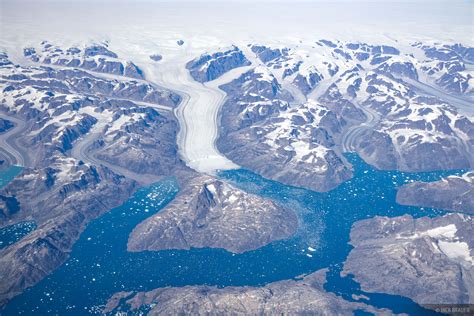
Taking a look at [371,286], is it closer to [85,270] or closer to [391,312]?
[391,312]

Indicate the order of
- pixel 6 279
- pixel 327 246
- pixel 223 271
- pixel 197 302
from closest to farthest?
pixel 197 302, pixel 6 279, pixel 223 271, pixel 327 246

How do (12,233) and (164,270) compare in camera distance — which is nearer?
(164,270)

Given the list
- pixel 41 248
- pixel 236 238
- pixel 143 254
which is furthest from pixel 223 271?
pixel 41 248

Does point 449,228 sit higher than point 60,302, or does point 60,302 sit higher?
point 449,228

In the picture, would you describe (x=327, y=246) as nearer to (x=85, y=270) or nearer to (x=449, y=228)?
(x=449, y=228)

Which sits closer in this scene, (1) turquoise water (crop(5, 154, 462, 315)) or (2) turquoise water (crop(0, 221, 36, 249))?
(1) turquoise water (crop(5, 154, 462, 315))

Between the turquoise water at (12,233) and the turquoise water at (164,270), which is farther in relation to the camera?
the turquoise water at (12,233)

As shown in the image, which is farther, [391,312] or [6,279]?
[6,279]

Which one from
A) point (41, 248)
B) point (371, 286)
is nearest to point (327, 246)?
point (371, 286)

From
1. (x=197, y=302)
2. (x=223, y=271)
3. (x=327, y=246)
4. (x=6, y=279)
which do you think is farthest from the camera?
(x=327, y=246)
